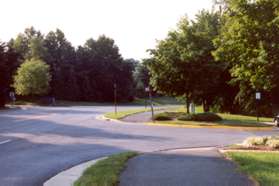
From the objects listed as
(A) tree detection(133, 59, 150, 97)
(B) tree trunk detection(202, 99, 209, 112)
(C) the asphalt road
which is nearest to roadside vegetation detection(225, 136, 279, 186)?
(C) the asphalt road

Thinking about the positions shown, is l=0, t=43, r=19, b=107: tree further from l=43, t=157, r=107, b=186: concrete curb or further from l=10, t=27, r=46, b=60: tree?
l=43, t=157, r=107, b=186: concrete curb

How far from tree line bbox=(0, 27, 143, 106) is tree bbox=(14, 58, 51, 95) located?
12.1 meters

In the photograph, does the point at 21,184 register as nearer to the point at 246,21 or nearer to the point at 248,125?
the point at 246,21

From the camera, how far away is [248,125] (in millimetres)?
30984

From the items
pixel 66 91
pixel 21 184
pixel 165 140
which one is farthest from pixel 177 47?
pixel 66 91

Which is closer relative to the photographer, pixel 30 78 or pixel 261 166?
pixel 261 166

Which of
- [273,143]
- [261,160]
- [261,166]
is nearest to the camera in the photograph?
[261,166]

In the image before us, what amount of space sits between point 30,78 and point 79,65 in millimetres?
23630

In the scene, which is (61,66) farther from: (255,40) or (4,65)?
(255,40)

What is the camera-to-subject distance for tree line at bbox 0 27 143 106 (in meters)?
91.8

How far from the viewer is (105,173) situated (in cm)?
1115

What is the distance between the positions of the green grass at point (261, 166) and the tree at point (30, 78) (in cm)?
6168

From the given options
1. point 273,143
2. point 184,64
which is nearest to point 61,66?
point 184,64

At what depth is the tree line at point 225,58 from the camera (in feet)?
60.2
